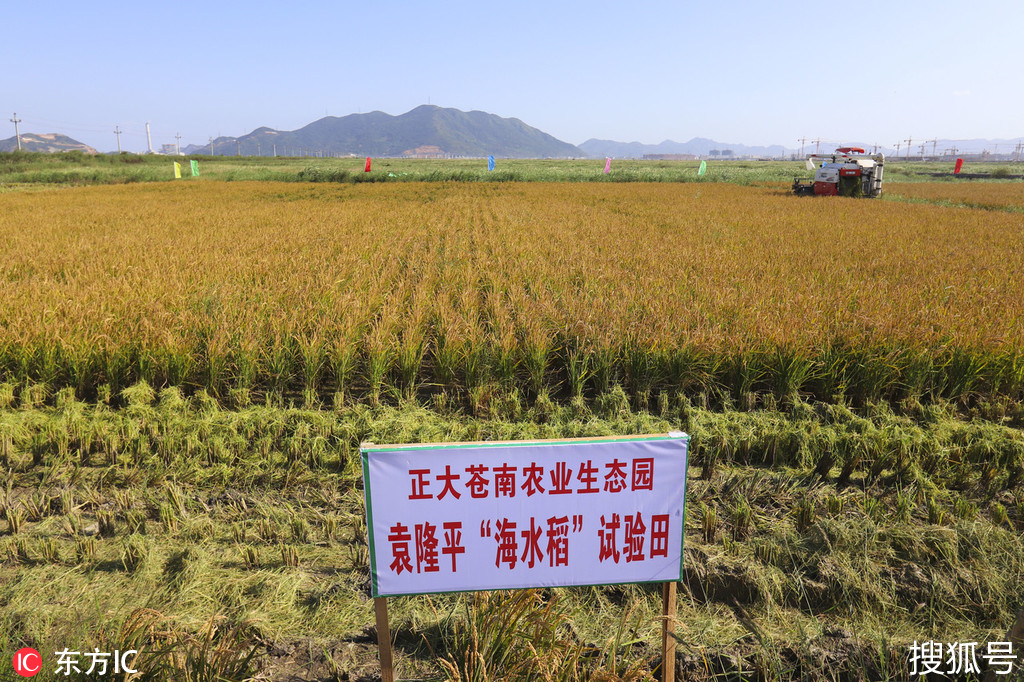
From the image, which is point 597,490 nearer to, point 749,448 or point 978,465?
point 749,448

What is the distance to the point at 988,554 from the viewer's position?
225 cm

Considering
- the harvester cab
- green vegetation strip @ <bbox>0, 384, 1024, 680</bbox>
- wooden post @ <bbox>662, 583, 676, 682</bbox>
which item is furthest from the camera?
the harvester cab

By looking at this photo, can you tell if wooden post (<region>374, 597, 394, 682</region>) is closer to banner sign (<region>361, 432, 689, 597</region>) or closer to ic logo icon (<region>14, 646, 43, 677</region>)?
banner sign (<region>361, 432, 689, 597</region>)

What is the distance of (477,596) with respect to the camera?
1829 mm

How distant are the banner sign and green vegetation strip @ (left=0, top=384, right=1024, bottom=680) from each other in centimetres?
26

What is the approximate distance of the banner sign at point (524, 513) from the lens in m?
1.46

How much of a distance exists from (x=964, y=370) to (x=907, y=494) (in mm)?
1755

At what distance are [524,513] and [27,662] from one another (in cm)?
161

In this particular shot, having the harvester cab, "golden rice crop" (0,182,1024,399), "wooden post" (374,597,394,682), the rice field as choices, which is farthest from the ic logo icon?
the harvester cab

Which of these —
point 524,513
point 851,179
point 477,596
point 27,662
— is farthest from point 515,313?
point 851,179

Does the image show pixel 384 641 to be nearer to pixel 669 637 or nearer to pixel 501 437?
pixel 669 637

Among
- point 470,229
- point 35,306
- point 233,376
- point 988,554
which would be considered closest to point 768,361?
point 988,554

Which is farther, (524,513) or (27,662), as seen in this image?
(27,662)

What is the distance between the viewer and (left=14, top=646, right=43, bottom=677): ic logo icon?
63.8 inches
